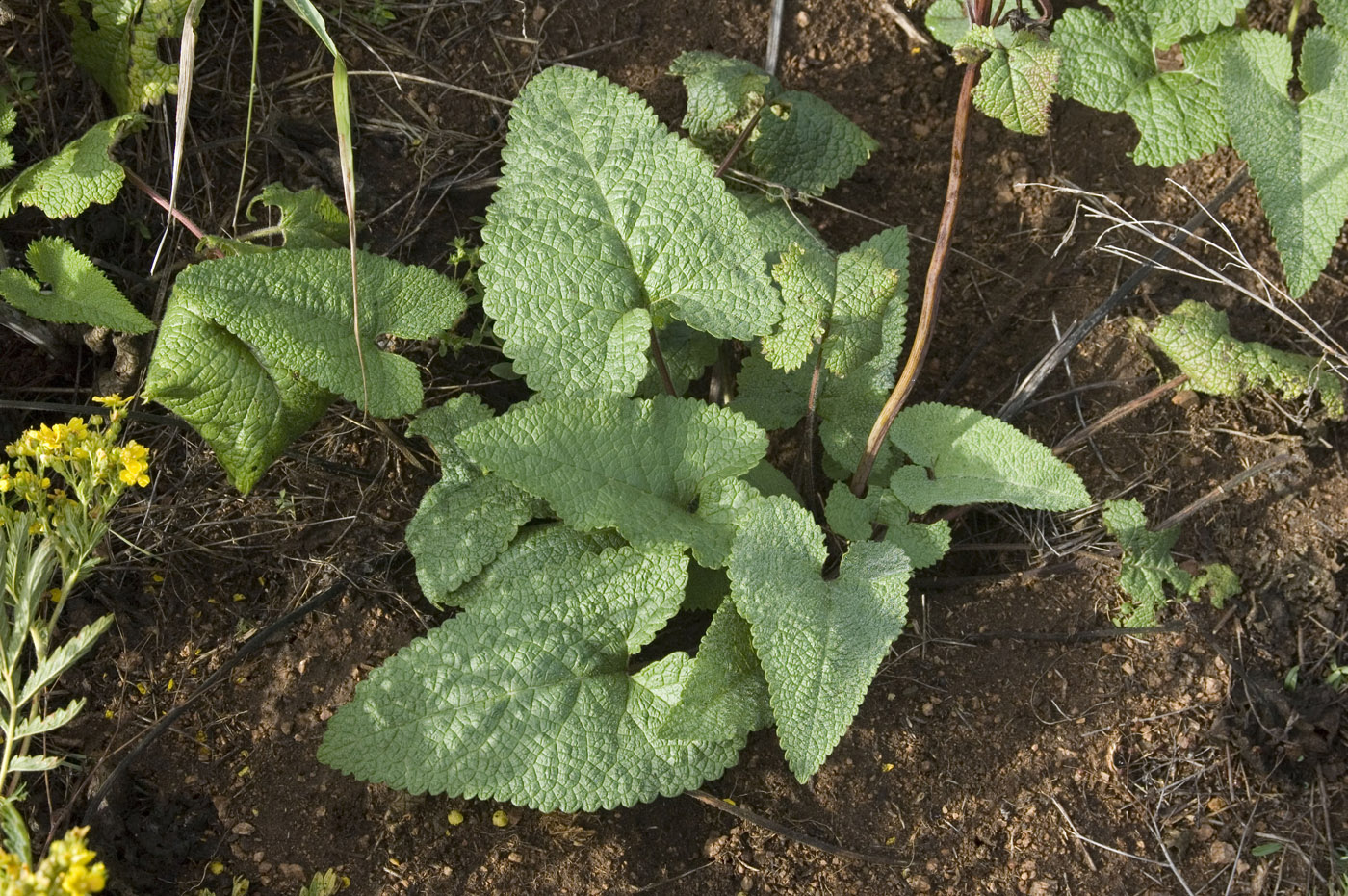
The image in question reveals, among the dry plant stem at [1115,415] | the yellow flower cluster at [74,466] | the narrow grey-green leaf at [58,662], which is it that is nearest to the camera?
the narrow grey-green leaf at [58,662]

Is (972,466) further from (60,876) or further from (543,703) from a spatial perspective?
(60,876)

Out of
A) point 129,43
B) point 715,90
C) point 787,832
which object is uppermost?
point 129,43

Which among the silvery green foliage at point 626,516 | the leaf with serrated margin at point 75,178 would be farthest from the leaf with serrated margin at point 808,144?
the leaf with serrated margin at point 75,178

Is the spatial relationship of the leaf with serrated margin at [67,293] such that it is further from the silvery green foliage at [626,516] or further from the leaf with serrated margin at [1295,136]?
the leaf with serrated margin at [1295,136]

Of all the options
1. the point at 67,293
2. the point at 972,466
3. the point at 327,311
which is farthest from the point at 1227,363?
the point at 67,293

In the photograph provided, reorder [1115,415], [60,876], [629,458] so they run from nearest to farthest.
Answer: [60,876]
[629,458]
[1115,415]

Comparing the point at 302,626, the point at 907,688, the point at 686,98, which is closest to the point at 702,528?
the point at 907,688

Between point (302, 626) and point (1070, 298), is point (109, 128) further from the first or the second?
point (1070, 298)
